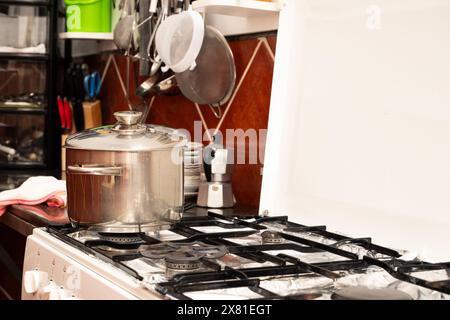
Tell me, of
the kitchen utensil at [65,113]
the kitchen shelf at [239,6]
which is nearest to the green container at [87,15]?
the kitchen utensil at [65,113]

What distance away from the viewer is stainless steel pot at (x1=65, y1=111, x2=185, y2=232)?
142cm

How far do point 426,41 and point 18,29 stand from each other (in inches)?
69.5

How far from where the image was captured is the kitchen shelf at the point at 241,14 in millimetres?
1782

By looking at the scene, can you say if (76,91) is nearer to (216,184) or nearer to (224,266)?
(216,184)

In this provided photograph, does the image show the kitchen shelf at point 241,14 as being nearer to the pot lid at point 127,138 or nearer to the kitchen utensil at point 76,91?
the pot lid at point 127,138

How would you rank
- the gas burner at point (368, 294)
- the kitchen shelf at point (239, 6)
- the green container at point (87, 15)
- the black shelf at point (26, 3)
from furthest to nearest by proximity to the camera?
the black shelf at point (26, 3) < the green container at point (87, 15) < the kitchen shelf at point (239, 6) < the gas burner at point (368, 294)

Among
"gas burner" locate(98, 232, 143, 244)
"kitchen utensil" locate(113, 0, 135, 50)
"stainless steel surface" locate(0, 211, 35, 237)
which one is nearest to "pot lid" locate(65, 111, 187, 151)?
"gas burner" locate(98, 232, 143, 244)

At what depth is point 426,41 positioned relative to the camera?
1.36m

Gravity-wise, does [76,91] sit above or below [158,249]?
above

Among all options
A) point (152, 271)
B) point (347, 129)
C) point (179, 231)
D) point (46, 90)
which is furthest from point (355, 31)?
point (46, 90)

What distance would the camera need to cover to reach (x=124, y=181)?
1.42 metres

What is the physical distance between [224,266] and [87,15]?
5.29 feet

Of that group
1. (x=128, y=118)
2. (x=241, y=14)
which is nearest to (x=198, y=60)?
(x=241, y=14)

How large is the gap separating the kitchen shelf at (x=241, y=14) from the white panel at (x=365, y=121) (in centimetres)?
11
